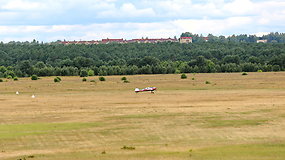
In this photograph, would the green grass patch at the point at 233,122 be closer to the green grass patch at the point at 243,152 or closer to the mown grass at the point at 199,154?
the green grass patch at the point at 243,152

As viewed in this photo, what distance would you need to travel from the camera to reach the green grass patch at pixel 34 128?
122 feet

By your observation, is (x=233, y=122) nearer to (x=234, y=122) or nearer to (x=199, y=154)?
(x=234, y=122)

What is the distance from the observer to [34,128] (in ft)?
131

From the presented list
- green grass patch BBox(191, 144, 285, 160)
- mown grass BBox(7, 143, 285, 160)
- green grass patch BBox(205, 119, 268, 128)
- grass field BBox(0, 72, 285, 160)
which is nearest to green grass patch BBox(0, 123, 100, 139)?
grass field BBox(0, 72, 285, 160)

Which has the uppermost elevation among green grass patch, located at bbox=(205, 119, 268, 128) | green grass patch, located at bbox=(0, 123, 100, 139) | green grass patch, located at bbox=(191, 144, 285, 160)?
green grass patch, located at bbox=(191, 144, 285, 160)

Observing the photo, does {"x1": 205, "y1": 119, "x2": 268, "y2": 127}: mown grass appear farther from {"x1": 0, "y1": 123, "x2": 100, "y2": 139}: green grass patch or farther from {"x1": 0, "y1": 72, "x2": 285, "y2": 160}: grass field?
{"x1": 0, "y1": 123, "x2": 100, "y2": 139}: green grass patch

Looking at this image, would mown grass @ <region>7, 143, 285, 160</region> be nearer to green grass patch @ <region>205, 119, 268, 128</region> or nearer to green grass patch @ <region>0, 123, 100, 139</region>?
green grass patch @ <region>0, 123, 100, 139</region>

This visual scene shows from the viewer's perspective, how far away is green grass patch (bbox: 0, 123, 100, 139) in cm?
3719

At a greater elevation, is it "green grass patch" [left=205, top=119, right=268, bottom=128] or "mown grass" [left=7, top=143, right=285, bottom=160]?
"mown grass" [left=7, top=143, right=285, bottom=160]

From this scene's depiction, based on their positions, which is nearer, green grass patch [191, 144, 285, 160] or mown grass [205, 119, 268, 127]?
green grass patch [191, 144, 285, 160]

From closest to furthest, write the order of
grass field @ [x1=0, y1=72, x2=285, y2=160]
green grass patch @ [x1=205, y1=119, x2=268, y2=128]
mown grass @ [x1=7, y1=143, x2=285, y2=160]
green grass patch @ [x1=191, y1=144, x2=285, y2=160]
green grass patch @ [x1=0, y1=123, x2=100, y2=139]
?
green grass patch @ [x1=191, y1=144, x2=285, y2=160], mown grass @ [x1=7, y1=143, x2=285, y2=160], grass field @ [x1=0, y1=72, x2=285, y2=160], green grass patch @ [x1=0, y1=123, x2=100, y2=139], green grass patch @ [x1=205, y1=119, x2=268, y2=128]

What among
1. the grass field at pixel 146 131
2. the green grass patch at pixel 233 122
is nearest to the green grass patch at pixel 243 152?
the grass field at pixel 146 131

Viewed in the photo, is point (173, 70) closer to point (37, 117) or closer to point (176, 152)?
point (37, 117)

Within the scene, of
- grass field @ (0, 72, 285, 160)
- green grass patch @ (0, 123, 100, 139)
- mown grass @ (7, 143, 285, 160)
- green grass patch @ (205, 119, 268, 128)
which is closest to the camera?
mown grass @ (7, 143, 285, 160)
